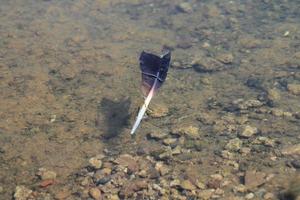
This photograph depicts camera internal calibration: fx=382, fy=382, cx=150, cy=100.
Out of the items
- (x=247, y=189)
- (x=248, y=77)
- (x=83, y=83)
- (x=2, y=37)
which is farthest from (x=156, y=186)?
(x=2, y=37)

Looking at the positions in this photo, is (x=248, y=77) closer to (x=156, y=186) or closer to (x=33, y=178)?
(x=156, y=186)

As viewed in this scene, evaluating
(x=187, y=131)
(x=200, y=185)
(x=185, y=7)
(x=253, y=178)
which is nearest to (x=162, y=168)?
(x=200, y=185)

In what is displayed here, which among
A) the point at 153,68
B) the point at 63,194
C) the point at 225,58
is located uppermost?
the point at 153,68

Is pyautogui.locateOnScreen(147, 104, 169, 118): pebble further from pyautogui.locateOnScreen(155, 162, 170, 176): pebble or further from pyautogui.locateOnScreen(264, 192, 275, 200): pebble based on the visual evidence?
pyautogui.locateOnScreen(264, 192, 275, 200): pebble

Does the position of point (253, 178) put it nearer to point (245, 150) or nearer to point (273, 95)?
point (245, 150)

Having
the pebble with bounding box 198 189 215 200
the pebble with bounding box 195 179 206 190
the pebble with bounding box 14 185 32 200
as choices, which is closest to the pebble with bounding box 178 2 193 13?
the pebble with bounding box 195 179 206 190

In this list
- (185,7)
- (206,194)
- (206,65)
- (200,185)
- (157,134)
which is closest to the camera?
(206,194)

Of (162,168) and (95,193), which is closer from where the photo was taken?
(95,193)
